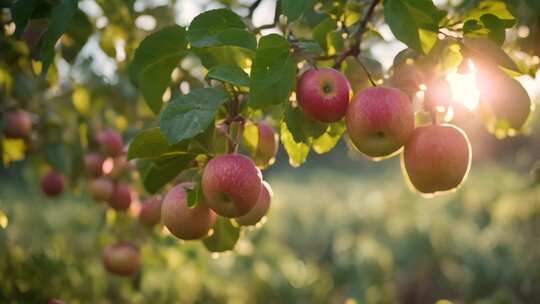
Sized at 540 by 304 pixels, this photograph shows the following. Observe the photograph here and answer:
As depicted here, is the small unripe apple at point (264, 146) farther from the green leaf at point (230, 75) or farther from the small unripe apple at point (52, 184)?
the small unripe apple at point (52, 184)

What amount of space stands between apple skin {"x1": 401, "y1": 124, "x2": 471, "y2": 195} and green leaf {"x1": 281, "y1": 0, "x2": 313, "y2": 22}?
231mm

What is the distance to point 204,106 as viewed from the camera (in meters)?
0.78

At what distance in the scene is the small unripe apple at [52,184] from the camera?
186cm

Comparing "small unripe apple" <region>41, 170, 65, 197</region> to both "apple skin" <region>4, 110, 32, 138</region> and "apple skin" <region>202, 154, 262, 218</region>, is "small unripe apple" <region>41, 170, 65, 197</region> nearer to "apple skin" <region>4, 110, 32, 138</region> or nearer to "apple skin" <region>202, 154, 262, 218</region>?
"apple skin" <region>4, 110, 32, 138</region>

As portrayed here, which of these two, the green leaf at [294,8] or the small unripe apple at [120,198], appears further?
the small unripe apple at [120,198]

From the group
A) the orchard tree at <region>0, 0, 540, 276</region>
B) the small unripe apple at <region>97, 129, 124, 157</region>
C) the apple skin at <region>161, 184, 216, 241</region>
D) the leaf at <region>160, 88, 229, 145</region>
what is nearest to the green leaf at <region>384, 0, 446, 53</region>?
the orchard tree at <region>0, 0, 540, 276</region>

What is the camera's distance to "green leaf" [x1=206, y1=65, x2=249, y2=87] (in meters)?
0.77

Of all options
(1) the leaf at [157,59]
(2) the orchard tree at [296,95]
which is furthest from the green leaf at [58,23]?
(1) the leaf at [157,59]

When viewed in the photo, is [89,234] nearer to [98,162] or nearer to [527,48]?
[98,162]

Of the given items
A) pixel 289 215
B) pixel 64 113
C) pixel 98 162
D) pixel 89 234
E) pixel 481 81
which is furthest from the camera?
pixel 289 215

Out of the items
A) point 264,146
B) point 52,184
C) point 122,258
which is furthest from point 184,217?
point 52,184

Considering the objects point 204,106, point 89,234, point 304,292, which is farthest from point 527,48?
point 89,234

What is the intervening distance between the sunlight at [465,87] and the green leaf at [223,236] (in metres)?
0.41

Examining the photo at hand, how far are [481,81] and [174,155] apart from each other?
462 millimetres
